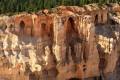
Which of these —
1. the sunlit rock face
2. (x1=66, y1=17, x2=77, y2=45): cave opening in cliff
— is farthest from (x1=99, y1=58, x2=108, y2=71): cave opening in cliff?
(x1=66, y1=17, x2=77, y2=45): cave opening in cliff

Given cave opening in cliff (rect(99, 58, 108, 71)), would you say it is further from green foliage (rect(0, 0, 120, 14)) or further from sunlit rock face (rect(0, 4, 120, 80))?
green foliage (rect(0, 0, 120, 14))

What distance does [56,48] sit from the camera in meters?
26.7

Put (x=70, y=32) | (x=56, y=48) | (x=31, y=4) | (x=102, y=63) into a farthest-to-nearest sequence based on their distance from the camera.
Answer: (x=31, y=4)
(x=102, y=63)
(x=70, y=32)
(x=56, y=48)

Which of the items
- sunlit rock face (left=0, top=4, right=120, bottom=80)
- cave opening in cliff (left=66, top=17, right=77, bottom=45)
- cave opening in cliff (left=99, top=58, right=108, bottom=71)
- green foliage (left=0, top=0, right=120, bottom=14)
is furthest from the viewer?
green foliage (left=0, top=0, right=120, bottom=14)

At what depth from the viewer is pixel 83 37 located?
2814 cm

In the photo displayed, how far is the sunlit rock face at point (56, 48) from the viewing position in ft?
84.6

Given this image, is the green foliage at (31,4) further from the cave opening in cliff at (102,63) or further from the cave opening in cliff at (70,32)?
the cave opening in cliff at (102,63)

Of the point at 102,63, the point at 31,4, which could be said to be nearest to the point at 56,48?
the point at 102,63

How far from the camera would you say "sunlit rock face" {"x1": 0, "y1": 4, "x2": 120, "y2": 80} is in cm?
2580

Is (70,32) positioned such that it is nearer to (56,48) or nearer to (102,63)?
(56,48)

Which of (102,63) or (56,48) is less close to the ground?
(56,48)

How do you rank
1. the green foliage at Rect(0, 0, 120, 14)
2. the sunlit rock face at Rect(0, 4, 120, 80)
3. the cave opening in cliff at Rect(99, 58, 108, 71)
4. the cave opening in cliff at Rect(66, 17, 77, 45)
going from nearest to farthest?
the sunlit rock face at Rect(0, 4, 120, 80), the cave opening in cliff at Rect(66, 17, 77, 45), the cave opening in cliff at Rect(99, 58, 108, 71), the green foliage at Rect(0, 0, 120, 14)

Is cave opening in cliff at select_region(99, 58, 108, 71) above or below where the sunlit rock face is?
below

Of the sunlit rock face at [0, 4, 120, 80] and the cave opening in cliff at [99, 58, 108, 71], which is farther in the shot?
the cave opening in cliff at [99, 58, 108, 71]
